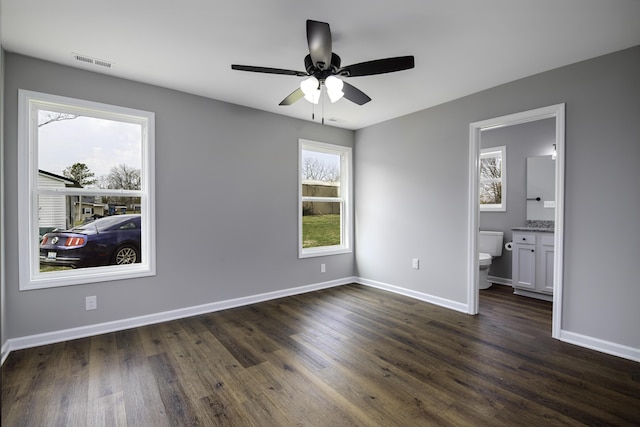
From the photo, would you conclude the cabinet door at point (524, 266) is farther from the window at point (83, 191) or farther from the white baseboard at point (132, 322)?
the window at point (83, 191)

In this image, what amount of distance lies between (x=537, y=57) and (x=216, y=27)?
268 cm

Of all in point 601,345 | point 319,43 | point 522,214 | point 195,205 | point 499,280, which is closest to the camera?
Result: point 319,43

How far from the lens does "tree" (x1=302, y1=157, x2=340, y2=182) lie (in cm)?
482

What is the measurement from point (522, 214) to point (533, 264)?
0.84m

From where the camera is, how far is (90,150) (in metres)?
3.26

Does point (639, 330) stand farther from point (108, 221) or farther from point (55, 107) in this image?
point (55, 107)

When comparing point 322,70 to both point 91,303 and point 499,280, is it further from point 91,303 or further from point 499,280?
point 499,280

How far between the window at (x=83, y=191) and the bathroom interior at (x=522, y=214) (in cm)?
426

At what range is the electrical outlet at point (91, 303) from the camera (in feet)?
10.3

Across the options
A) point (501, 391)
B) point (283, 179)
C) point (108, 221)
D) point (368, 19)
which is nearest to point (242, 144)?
point (283, 179)

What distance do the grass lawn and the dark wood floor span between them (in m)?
1.49

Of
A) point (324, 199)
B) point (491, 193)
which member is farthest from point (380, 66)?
point (491, 193)

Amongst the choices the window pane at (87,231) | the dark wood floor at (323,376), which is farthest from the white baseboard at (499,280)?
the window pane at (87,231)

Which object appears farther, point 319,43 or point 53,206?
point 53,206
